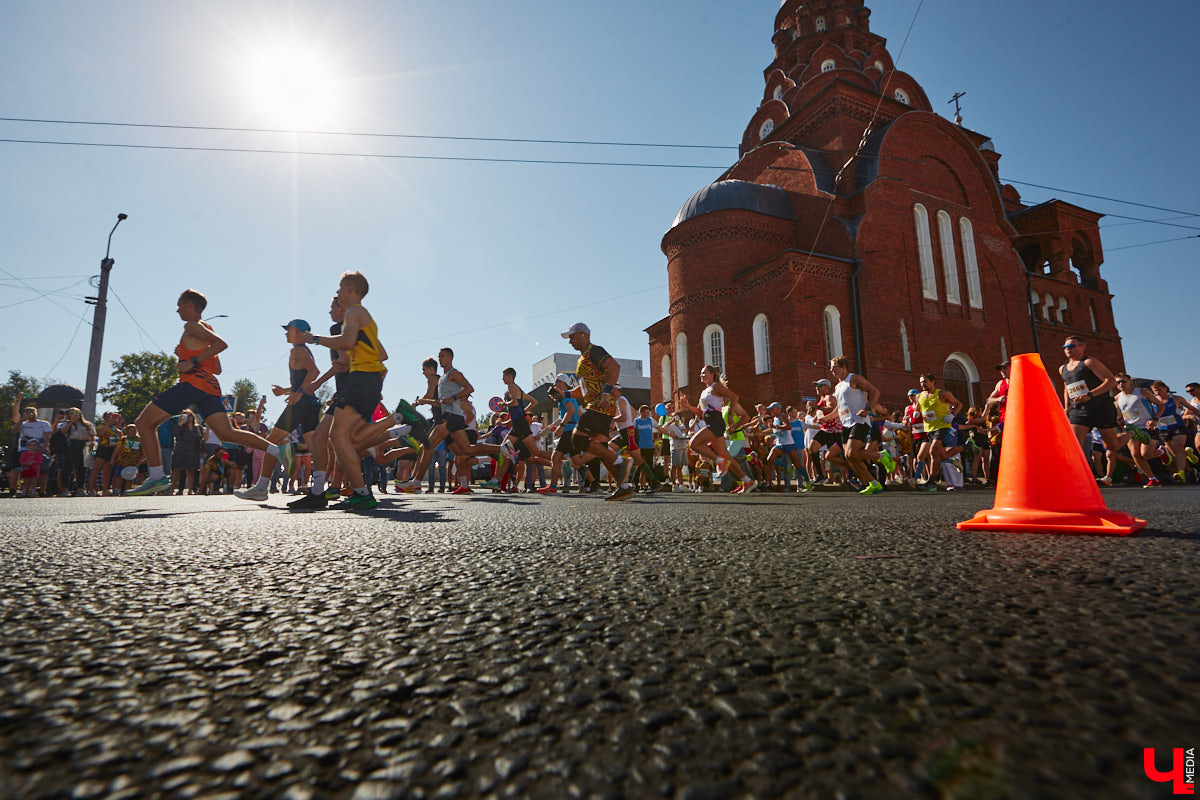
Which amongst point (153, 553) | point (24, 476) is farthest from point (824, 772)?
point (24, 476)

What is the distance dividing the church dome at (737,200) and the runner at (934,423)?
18.2 m

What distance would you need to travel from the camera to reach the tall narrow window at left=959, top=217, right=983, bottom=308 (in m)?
27.5

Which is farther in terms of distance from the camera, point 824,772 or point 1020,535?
point 1020,535

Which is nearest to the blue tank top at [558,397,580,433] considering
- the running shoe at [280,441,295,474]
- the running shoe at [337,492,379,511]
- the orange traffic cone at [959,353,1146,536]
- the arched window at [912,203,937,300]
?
the running shoe at [337,492,379,511]

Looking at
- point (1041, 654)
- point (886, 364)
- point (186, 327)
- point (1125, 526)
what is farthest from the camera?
point (886, 364)

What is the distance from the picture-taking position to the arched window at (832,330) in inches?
937

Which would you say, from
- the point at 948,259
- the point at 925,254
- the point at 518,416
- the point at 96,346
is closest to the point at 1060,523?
the point at 518,416

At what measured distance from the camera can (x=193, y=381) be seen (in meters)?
6.04

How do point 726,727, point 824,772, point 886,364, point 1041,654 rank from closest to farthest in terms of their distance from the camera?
point 824,772
point 726,727
point 1041,654
point 886,364

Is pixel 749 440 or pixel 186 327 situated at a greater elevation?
pixel 186 327

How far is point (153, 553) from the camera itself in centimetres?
233

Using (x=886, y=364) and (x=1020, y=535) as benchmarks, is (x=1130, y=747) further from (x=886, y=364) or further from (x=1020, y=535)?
(x=886, y=364)

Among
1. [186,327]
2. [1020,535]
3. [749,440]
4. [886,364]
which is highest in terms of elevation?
[886,364]

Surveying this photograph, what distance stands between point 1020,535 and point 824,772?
2879 millimetres
